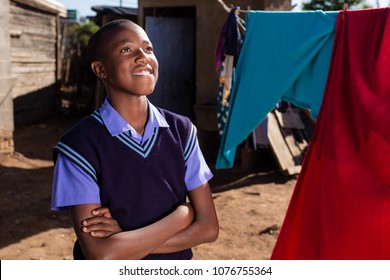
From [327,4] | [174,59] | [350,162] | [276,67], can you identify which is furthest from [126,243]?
[327,4]

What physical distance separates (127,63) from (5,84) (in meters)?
5.93

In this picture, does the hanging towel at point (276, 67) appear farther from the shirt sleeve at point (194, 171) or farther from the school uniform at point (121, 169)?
the school uniform at point (121, 169)

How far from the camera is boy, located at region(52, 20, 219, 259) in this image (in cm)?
133

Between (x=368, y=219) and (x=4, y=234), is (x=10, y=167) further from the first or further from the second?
(x=368, y=219)

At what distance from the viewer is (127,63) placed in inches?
54.2

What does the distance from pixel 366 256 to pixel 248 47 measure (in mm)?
1630

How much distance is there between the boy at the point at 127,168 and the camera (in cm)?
133

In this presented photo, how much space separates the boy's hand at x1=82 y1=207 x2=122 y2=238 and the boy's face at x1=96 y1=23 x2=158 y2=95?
36cm

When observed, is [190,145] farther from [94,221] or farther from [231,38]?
[231,38]

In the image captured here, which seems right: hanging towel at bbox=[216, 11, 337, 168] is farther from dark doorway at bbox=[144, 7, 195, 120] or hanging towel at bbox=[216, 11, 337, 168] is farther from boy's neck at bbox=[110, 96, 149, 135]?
dark doorway at bbox=[144, 7, 195, 120]

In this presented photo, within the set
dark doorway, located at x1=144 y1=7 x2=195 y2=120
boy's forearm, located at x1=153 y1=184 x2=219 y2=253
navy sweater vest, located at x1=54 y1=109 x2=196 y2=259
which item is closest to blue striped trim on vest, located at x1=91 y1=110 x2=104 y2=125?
navy sweater vest, located at x1=54 y1=109 x2=196 y2=259

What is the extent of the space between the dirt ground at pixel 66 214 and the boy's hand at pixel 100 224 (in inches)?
110

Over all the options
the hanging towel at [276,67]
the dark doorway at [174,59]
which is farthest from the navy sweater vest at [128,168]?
the dark doorway at [174,59]

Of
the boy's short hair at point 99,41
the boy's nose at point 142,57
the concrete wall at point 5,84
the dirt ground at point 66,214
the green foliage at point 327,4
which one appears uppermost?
the green foliage at point 327,4
